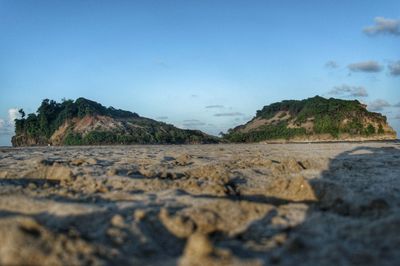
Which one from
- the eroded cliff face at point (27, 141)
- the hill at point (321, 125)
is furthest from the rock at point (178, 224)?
the eroded cliff face at point (27, 141)

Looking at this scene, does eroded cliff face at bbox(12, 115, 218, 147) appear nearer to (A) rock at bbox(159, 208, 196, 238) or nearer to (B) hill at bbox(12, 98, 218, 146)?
(B) hill at bbox(12, 98, 218, 146)

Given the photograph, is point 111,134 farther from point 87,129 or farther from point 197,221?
point 197,221

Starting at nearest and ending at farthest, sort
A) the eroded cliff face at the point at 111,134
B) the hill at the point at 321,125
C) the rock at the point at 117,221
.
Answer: the rock at the point at 117,221, the eroded cliff face at the point at 111,134, the hill at the point at 321,125

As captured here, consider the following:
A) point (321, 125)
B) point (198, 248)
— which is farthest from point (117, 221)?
point (321, 125)

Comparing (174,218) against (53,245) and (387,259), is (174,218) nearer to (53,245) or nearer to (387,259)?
(53,245)

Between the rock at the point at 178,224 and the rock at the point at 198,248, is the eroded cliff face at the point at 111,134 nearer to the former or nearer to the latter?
the rock at the point at 178,224
